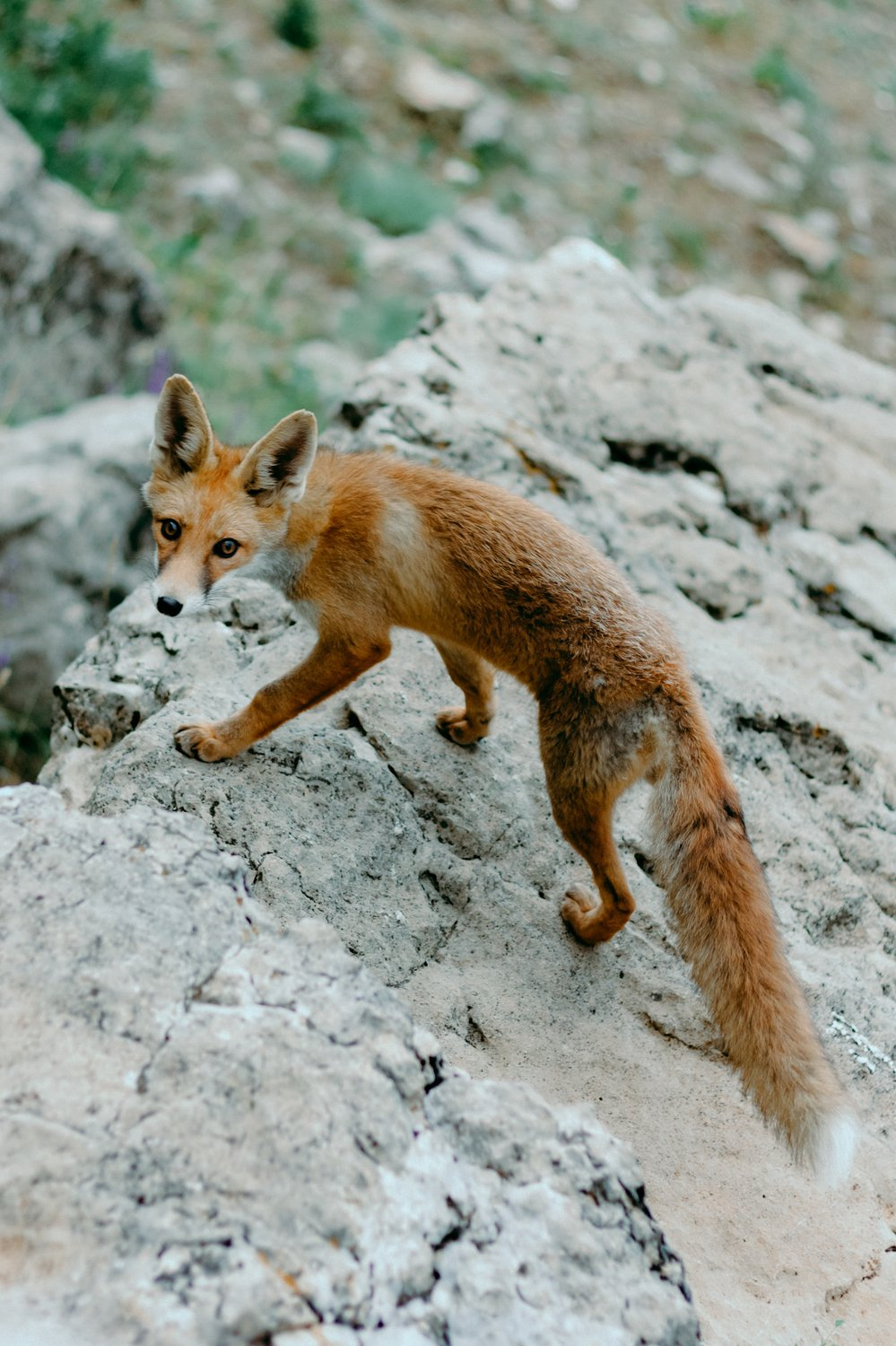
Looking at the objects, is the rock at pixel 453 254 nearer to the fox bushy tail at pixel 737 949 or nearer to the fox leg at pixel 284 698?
the fox leg at pixel 284 698

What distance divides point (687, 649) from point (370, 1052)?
8.34 feet

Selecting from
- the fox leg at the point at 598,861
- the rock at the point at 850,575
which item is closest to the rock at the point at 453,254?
the rock at the point at 850,575

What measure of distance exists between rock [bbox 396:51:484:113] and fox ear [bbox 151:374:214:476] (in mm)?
9561

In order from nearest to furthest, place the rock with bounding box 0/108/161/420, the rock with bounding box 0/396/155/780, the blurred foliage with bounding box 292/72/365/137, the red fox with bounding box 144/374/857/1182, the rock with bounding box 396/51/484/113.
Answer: the red fox with bounding box 144/374/857/1182 < the rock with bounding box 0/396/155/780 < the rock with bounding box 0/108/161/420 < the blurred foliage with bounding box 292/72/365/137 < the rock with bounding box 396/51/484/113

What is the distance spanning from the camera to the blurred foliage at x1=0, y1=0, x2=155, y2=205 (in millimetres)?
9188

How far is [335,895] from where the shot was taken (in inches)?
136

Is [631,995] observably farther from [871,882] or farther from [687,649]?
[687,649]

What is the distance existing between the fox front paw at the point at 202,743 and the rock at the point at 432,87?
10.1 meters

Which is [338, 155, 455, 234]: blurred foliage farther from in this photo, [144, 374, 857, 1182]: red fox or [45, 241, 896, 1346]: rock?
[144, 374, 857, 1182]: red fox

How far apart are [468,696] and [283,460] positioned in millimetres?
1023

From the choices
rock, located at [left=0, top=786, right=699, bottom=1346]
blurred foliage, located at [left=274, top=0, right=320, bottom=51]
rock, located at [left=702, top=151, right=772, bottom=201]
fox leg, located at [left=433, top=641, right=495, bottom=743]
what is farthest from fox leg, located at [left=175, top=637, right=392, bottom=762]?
rock, located at [left=702, top=151, right=772, bottom=201]

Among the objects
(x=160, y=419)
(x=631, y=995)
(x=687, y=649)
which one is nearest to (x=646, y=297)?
(x=687, y=649)

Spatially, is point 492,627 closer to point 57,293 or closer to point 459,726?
point 459,726

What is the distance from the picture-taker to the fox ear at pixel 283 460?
3637 millimetres
